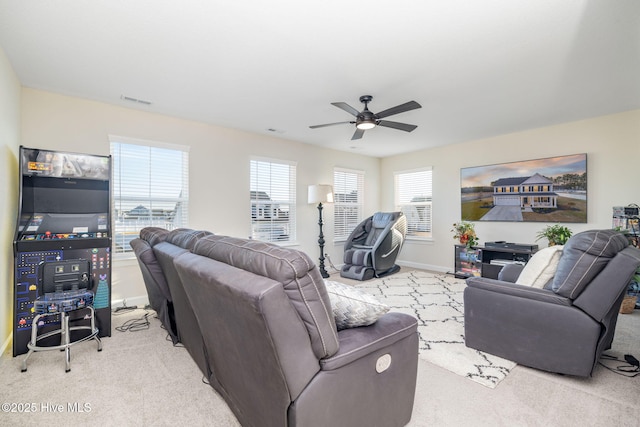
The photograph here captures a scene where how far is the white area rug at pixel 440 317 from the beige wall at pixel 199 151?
5.43 feet

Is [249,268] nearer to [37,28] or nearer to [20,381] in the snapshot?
[20,381]

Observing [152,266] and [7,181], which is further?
[7,181]

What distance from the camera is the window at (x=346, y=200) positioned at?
6168mm

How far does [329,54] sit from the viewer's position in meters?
2.51

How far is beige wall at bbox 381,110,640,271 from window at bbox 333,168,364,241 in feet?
2.36

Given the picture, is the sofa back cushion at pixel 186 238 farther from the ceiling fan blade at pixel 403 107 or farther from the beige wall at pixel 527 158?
the beige wall at pixel 527 158

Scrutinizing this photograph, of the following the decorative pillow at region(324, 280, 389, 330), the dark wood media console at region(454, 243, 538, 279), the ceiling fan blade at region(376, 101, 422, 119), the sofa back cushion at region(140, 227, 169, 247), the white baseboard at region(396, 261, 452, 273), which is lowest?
the white baseboard at region(396, 261, 452, 273)

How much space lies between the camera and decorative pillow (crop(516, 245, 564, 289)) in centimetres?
227

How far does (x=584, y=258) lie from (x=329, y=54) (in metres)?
→ 2.36

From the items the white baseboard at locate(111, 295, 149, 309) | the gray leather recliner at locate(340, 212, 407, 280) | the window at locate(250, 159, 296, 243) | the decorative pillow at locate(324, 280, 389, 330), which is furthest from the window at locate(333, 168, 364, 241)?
the decorative pillow at locate(324, 280, 389, 330)

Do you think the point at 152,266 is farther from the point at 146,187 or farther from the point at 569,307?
the point at 569,307

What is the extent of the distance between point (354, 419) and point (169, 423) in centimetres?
111

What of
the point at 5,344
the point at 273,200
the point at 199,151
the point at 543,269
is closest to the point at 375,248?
the point at 273,200

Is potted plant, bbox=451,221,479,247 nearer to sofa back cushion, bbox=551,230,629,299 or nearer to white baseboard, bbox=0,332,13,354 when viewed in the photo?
sofa back cushion, bbox=551,230,629,299
